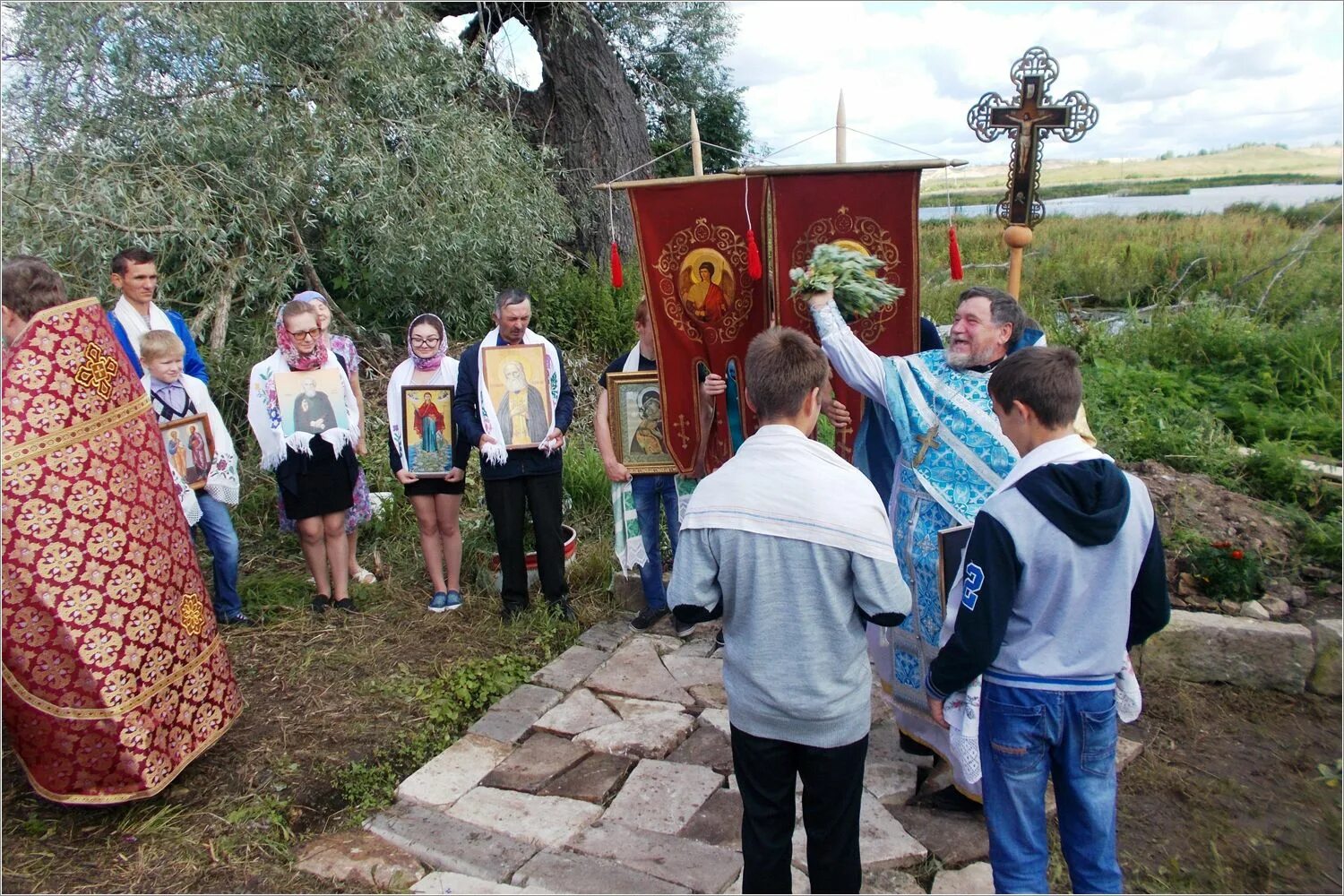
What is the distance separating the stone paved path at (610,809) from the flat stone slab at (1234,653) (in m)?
1.38

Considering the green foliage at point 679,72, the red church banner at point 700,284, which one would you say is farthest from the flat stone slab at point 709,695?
the green foliage at point 679,72

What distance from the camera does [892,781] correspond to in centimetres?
383

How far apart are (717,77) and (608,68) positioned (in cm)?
201

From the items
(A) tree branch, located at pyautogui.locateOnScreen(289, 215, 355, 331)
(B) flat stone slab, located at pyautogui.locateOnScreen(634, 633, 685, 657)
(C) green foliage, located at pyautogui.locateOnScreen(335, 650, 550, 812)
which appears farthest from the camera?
(A) tree branch, located at pyautogui.locateOnScreen(289, 215, 355, 331)

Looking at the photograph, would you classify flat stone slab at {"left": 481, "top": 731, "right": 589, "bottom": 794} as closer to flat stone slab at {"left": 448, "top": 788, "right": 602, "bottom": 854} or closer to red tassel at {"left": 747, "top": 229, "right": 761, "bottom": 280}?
flat stone slab at {"left": 448, "top": 788, "right": 602, "bottom": 854}

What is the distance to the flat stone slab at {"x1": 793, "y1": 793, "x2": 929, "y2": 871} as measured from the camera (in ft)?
11.0

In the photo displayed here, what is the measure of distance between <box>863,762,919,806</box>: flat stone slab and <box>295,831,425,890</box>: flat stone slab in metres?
1.73

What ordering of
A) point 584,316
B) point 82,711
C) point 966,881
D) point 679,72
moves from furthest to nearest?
point 679,72
point 584,316
point 82,711
point 966,881

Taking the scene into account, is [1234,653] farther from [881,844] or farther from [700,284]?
[700,284]

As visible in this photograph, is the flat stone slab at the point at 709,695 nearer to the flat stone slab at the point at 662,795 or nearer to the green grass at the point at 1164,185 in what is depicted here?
the flat stone slab at the point at 662,795

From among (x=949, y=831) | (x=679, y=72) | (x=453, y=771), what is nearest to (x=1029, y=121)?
(x=949, y=831)

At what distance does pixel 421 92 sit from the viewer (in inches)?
337

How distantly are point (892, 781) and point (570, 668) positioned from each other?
181 centimetres

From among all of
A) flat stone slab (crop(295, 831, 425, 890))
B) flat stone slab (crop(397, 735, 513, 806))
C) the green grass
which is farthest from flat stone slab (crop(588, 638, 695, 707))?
the green grass
